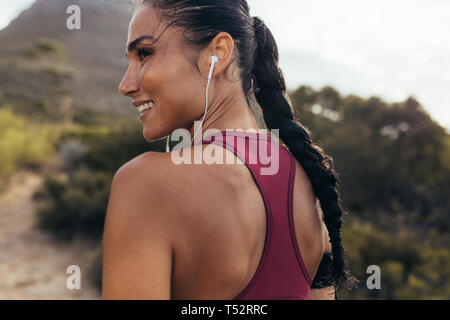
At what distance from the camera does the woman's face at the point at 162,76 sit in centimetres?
111

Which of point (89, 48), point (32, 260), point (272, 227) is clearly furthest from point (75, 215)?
point (89, 48)

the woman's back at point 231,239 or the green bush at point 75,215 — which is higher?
the green bush at point 75,215

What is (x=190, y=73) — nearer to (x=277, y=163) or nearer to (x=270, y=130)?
(x=277, y=163)

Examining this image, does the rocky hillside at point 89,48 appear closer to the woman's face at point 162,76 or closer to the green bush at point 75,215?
the green bush at point 75,215

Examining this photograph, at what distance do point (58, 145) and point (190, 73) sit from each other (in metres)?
13.5

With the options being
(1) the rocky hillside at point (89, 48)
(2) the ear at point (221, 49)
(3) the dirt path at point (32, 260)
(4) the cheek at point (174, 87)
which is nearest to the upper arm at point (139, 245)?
(4) the cheek at point (174, 87)

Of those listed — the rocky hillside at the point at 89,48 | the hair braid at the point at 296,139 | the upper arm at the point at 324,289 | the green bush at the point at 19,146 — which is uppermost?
the rocky hillside at the point at 89,48

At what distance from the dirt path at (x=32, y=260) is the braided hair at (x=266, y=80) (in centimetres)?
504

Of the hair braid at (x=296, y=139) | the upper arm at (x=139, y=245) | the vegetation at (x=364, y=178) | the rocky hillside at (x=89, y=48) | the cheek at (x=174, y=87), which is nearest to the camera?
the upper arm at (x=139, y=245)

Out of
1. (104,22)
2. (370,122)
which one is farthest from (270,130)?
(104,22)

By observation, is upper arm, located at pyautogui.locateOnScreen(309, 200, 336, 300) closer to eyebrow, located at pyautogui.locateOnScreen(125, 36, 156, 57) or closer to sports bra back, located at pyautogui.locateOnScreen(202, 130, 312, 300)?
sports bra back, located at pyautogui.locateOnScreen(202, 130, 312, 300)

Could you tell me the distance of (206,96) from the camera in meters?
1.12

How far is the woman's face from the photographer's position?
111 centimetres
